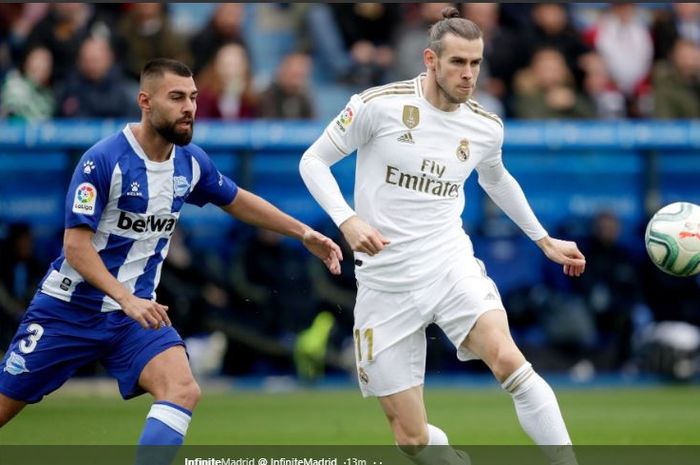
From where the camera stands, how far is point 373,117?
8.74 meters

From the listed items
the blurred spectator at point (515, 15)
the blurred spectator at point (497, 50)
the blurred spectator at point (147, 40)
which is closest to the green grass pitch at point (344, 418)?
the blurred spectator at point (497, 50)

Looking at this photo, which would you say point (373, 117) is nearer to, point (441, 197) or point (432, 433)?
point (441, 197)

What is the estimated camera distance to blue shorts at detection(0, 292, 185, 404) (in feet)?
27.9

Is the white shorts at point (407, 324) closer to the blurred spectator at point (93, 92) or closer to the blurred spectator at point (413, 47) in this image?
the blurred spectator at point (93, 92)

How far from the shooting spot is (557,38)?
776 inches

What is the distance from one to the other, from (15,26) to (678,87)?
28.8 feet

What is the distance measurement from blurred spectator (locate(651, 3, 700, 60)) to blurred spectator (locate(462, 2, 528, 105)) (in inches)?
76.5

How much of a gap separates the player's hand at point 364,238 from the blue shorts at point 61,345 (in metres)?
1.21

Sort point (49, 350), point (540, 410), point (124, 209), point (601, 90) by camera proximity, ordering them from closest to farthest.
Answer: point (540, 410) → point (124, 209) → point (49, 350) → point (601, 90)

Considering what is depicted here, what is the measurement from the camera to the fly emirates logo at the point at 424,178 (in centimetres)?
873

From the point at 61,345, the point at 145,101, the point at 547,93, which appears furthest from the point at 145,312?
the point at 547,93

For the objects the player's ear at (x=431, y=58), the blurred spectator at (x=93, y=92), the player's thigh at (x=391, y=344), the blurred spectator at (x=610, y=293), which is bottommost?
the blurred spectator at (x=610, y=293)

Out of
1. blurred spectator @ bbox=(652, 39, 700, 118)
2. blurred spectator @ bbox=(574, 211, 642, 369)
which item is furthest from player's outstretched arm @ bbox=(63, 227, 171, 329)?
blurred spectator @ bbox=(652, 39, 700, 118)

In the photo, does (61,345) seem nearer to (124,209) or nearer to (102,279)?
(102,279)
